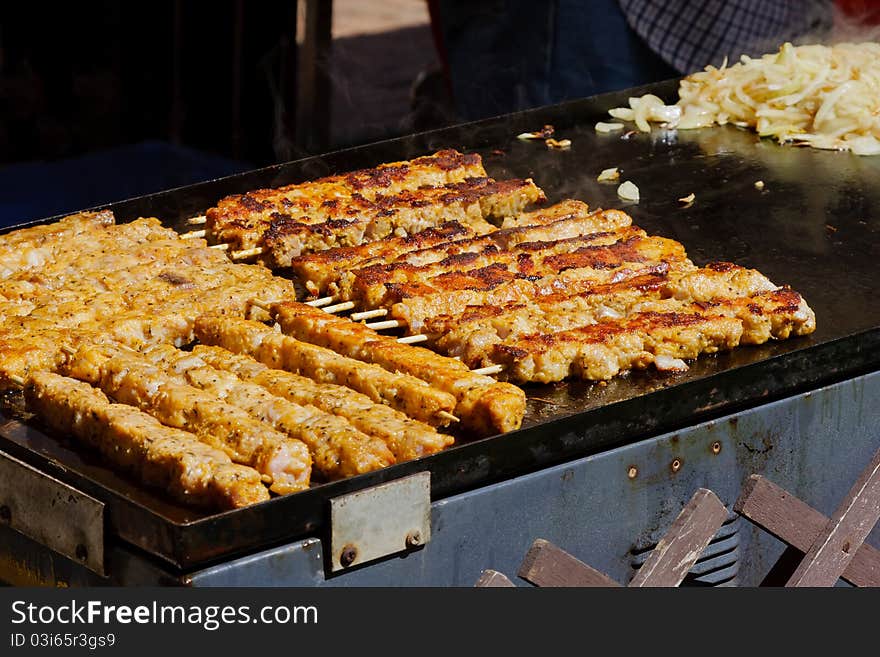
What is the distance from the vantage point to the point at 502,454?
3834mm

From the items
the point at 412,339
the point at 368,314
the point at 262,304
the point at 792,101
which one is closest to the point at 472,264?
the point at 368,314

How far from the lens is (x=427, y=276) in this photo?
4984 millimetres

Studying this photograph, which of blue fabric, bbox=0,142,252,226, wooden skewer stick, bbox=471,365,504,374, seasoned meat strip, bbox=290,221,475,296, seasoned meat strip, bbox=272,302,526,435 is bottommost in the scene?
blue fabric, bbox=0,142,252,226

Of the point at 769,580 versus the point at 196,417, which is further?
the point at 769,580

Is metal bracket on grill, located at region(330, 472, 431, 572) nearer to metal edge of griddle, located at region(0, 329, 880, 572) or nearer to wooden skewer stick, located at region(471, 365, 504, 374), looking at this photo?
metal edge of griddle, located at region(0, 329, 880, 572)

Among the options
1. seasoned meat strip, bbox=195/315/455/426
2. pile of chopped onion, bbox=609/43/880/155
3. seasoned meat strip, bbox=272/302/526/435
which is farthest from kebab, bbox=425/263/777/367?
pile of chopped onion, bbox=609/43/880/155

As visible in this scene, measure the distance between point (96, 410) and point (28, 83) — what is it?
6.32 m

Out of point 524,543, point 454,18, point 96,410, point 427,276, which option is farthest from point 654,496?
point 454,18

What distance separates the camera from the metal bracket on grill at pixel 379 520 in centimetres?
354

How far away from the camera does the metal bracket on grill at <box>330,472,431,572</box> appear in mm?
3535

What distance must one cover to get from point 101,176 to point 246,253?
151 inches

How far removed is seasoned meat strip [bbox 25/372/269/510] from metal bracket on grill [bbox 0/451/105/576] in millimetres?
224

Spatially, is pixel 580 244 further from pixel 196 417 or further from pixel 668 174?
pixel 196 417

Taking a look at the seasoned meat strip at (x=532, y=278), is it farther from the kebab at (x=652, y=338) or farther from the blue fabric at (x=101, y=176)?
the blue fabric at (x=101, y=176)
